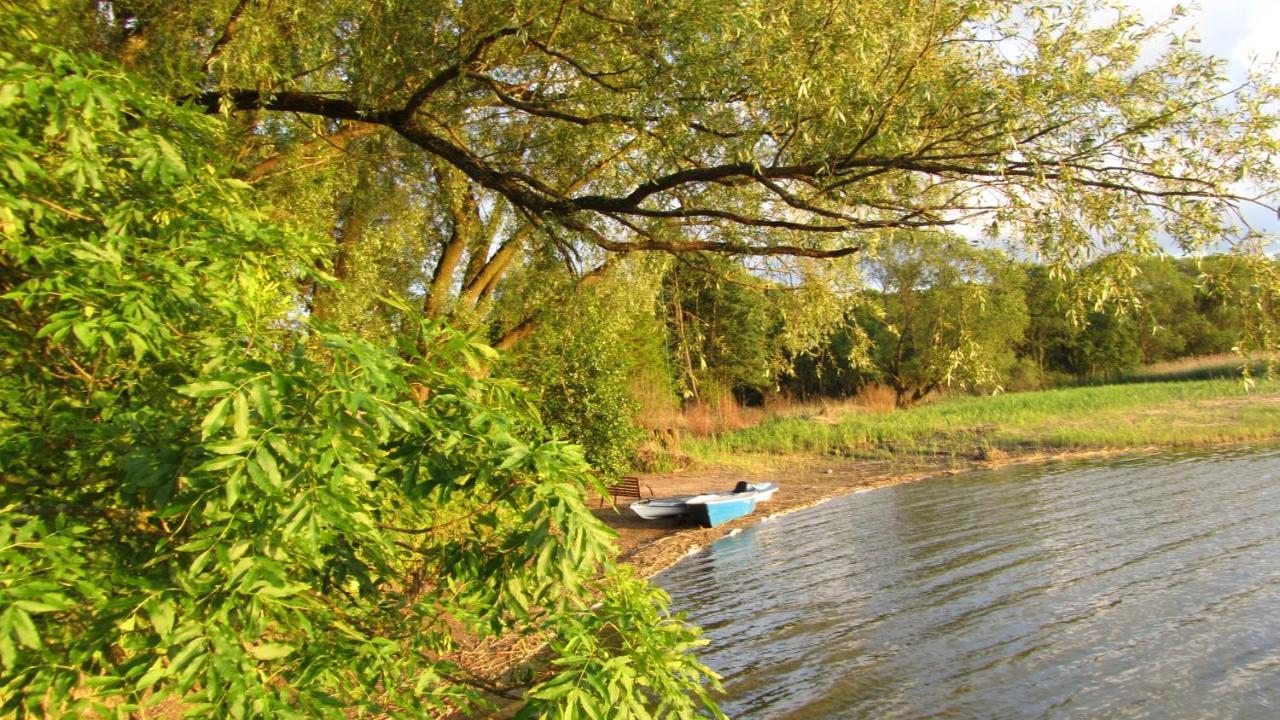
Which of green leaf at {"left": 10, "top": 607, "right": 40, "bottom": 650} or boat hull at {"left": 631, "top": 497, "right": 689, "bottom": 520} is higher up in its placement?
green leaf at {"left": 10, "top": 607, "right": 40, "bottom": 650}

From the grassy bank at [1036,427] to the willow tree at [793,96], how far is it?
18.7m

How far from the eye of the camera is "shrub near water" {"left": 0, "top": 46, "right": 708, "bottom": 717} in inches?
103

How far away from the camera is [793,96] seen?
6016 millimetres

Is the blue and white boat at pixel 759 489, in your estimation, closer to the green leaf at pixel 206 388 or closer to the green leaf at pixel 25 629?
the green leaf at pixel 206 388

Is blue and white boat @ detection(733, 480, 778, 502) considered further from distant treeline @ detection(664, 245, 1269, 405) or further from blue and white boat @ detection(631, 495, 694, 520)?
distant treeline @ detection(664, 245, 1269, 405)

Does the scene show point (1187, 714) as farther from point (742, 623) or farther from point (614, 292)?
point (614, 292)

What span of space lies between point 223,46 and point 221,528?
236 inches

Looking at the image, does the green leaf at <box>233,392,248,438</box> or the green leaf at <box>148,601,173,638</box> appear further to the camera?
the green leaf at <box>148,601,173,638</box>

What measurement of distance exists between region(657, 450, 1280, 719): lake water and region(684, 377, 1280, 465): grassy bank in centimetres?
821

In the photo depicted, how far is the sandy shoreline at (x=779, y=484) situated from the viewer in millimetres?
16359

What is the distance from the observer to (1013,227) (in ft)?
21.0

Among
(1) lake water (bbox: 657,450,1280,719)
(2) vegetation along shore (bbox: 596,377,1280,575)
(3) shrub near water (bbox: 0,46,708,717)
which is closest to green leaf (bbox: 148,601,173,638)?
(3) shrub near water (bbox: 0,46,708,717)

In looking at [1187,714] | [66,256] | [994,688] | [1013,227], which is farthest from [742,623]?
[66,256]

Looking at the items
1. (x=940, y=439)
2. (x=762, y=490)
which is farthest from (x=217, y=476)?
(x=940, y=439)
